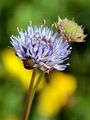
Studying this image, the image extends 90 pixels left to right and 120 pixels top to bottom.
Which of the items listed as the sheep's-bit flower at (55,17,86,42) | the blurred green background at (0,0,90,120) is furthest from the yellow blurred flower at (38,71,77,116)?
the sheep's-bit flower at (55,17,86,42)

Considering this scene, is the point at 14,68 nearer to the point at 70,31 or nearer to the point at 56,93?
the point at 56,93

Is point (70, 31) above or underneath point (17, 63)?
underneath

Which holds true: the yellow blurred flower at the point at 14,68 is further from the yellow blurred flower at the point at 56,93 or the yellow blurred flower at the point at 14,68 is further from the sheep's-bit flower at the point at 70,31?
the sheep's-bit flower at the point at 70,31

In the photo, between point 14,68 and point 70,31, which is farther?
point 14,68

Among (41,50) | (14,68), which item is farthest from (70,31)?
(14,68)

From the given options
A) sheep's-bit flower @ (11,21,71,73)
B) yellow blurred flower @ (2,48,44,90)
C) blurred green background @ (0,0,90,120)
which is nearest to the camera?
sheep's-bit flower @ (11,21,71,73)

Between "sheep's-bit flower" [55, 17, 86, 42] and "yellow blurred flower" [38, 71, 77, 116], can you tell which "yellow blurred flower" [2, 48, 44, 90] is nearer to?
"yellow blurred flower" [38, 71, 77, 116]
